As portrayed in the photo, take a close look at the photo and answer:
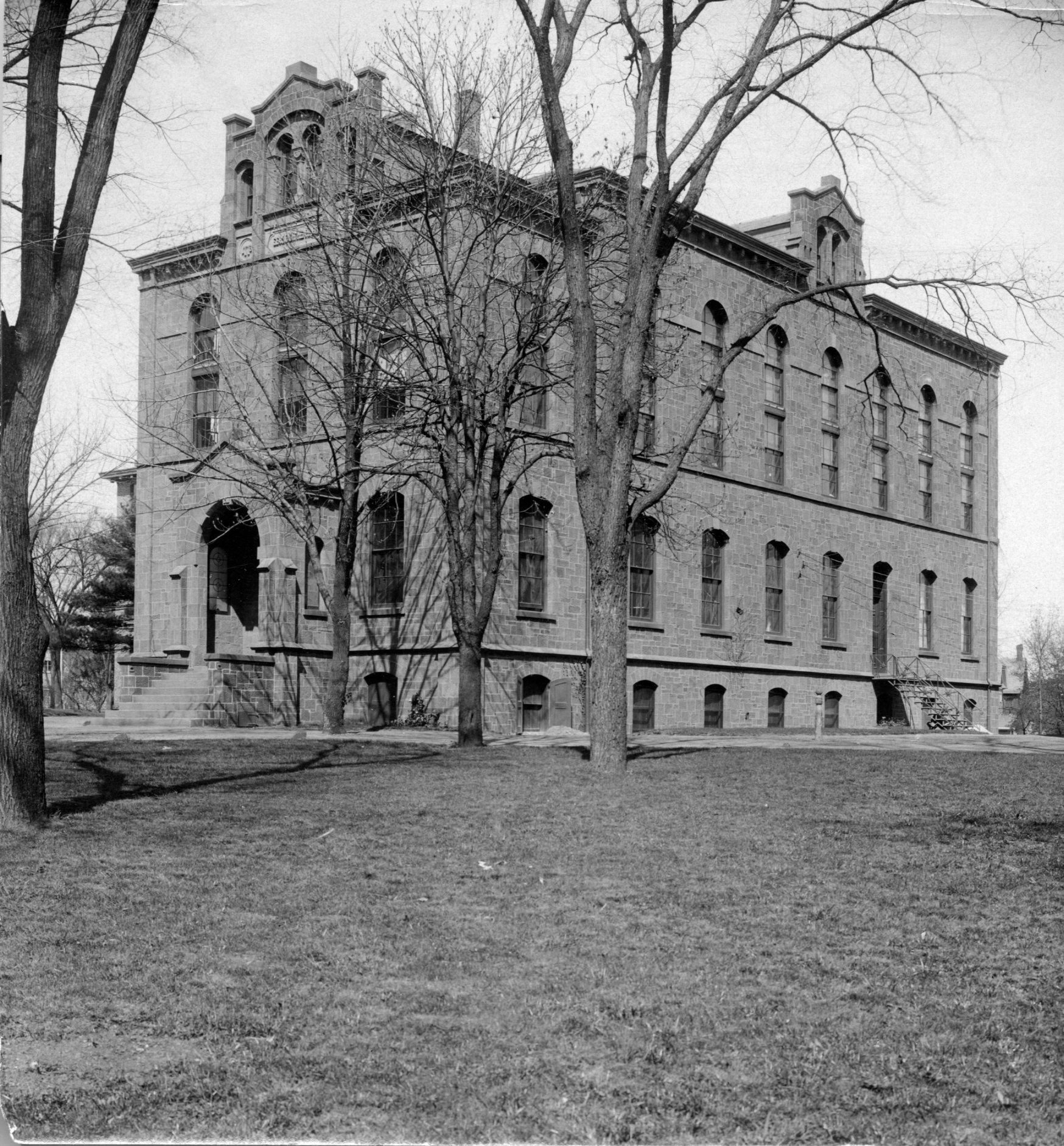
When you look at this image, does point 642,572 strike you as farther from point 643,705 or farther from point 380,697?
point 380,697

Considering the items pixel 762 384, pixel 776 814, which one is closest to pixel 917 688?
pixel 762 384

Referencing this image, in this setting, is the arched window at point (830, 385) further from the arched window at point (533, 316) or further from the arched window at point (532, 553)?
the arched window at point (533, 316)

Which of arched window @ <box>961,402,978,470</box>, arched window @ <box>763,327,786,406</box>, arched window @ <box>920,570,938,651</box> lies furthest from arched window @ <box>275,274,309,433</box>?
arched window @ <box>920,570,938,651</box>

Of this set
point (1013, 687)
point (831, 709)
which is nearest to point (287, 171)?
point (831, 709)

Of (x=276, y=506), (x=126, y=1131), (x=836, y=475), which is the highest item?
(x=836, y=475)

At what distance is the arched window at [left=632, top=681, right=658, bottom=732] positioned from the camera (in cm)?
2909

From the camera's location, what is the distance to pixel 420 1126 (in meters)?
4.24

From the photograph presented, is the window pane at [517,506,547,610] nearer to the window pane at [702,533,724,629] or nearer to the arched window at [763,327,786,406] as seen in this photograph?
the window pane at [702,533,724,629]

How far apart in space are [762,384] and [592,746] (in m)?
20.8

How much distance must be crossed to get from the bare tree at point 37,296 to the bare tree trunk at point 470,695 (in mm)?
9292

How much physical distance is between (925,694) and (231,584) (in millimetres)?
19794

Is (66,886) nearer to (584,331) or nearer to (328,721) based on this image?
(584,331)

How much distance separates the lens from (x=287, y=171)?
2141 cm

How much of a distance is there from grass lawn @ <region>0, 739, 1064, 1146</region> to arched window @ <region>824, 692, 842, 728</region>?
23832 millimetres
